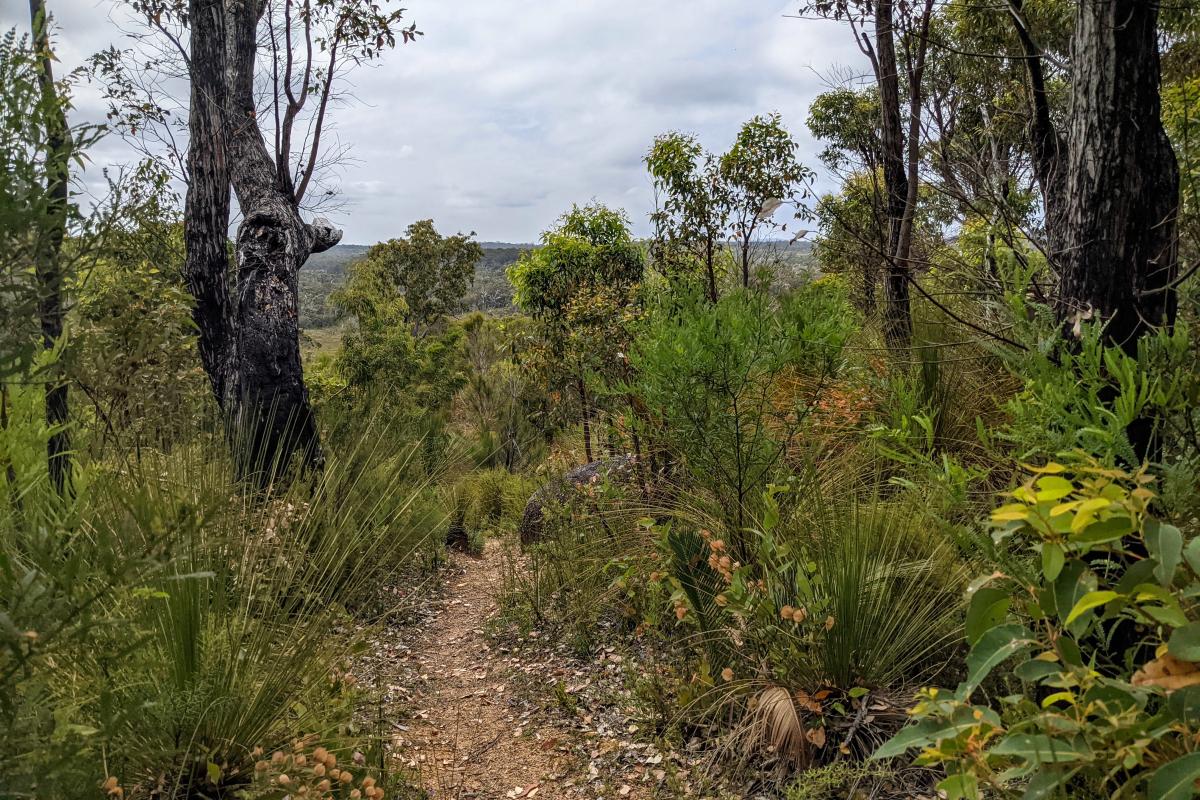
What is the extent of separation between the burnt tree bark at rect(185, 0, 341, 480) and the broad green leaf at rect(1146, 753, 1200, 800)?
5682 millimetres

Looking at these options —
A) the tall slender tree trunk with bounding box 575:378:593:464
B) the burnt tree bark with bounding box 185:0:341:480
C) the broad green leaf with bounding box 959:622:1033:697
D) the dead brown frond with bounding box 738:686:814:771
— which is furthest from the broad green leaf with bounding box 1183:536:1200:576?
the burnt tree bark with bounding box 185:0:341:480

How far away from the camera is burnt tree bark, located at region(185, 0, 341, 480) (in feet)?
18.9

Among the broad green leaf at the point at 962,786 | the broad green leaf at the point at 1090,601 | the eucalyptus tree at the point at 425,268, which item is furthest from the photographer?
the eucalyptus tree at the point at 425,268

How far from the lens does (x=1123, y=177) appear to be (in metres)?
2.10

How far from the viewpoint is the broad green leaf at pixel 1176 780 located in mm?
1013

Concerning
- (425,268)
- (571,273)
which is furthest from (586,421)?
(425,268)

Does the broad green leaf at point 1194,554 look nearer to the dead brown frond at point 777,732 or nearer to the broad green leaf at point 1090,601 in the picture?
the broad green leaf at point 1090,601

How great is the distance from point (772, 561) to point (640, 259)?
20.3 feet

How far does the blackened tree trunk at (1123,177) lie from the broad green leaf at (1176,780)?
140 centimetres

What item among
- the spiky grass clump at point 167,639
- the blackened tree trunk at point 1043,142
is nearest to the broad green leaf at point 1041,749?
the spiky grass clump at point 167,639

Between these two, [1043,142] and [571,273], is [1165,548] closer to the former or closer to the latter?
[1043,142]

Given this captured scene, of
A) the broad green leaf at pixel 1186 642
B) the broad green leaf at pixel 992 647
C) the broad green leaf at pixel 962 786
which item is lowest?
the broad green leaf at pixel 962 786

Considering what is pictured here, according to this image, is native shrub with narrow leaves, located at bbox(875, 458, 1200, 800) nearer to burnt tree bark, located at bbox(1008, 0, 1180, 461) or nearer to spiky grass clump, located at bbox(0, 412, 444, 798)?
burnt tree bark, located at bbox(1008, 0, 1180, 461)

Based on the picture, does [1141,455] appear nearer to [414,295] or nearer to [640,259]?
[640,259]
